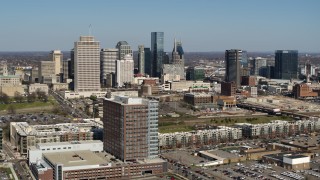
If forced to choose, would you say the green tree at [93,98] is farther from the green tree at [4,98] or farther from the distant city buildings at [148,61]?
the distant city buildings at [148,61]

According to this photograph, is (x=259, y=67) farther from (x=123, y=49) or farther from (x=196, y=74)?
(x=123, y=49)

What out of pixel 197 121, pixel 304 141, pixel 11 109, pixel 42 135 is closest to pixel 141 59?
pixel 11 109

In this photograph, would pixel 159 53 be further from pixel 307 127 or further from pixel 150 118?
pixel 150 118

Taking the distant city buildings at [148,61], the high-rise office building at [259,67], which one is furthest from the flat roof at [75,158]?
the high-rise office building at [259,67]

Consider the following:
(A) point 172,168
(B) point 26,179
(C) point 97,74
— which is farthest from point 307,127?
(C) point 97,74

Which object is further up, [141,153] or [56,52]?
[56,52]
